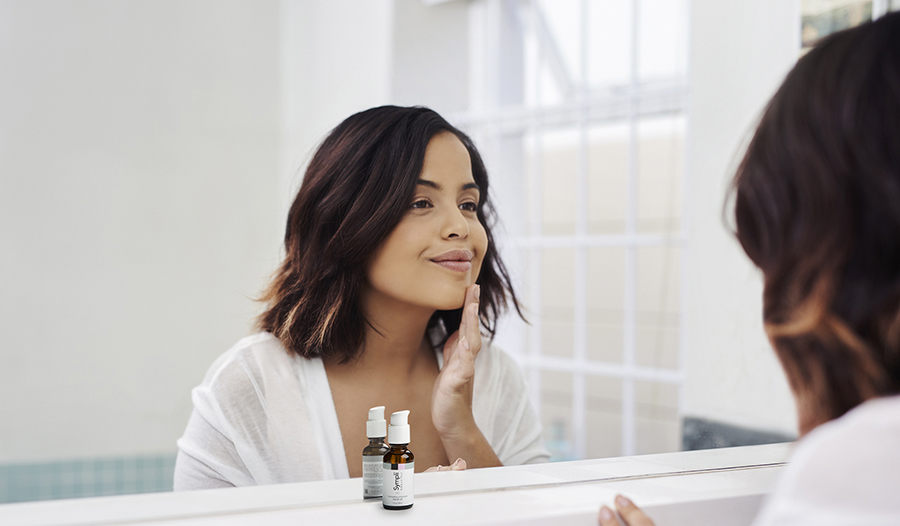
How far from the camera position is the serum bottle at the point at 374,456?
514 mm

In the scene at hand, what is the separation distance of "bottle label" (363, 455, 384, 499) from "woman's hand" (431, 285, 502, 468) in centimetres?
26

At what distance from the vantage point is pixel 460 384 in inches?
30.8

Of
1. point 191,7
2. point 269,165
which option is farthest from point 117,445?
point 191,7

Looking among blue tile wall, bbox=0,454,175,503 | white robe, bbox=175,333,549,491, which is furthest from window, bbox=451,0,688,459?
blue tile wall, bbox=0,454,175,503

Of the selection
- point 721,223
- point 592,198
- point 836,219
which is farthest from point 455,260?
point 592,198

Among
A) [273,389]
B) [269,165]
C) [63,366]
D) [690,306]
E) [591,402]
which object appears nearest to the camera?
[273,389]

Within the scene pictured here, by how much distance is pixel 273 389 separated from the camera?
0.74 m

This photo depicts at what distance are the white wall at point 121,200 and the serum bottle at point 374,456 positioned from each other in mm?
868

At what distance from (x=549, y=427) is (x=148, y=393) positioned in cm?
98

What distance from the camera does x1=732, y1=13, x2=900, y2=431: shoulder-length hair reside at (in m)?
0.36

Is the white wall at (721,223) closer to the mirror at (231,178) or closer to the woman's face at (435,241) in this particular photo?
the mirror at (231,178)

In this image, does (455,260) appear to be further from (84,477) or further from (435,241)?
(84,477)

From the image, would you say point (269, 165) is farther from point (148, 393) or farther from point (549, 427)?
point (549, 427)

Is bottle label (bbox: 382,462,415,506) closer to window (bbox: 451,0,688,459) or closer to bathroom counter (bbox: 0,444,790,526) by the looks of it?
bathroom counter (bbox: 0,444,790,526)
